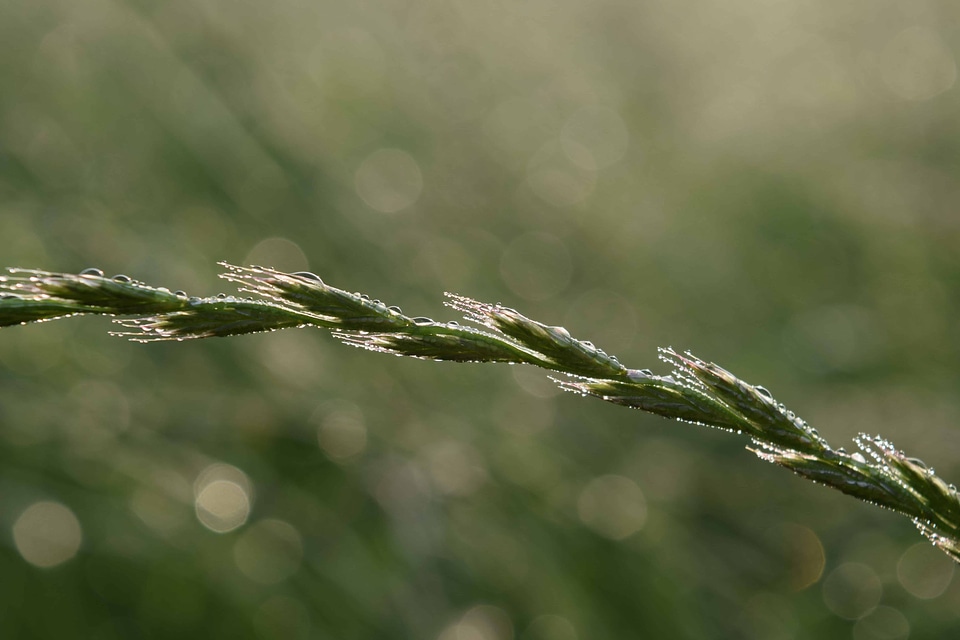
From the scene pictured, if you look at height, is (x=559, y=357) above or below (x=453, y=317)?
below

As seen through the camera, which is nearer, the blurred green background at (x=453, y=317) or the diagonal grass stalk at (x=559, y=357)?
the diagonal grass stalk at (x=559, y=357)

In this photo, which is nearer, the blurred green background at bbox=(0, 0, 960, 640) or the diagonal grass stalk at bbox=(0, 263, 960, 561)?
the diagonal grass stalk at bbox=(0, 263, 960, 561)

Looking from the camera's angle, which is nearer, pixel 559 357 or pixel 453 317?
pixel 559 357

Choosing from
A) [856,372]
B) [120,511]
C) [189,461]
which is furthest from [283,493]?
[856,372]

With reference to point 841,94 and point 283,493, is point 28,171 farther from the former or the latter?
point 841,94
